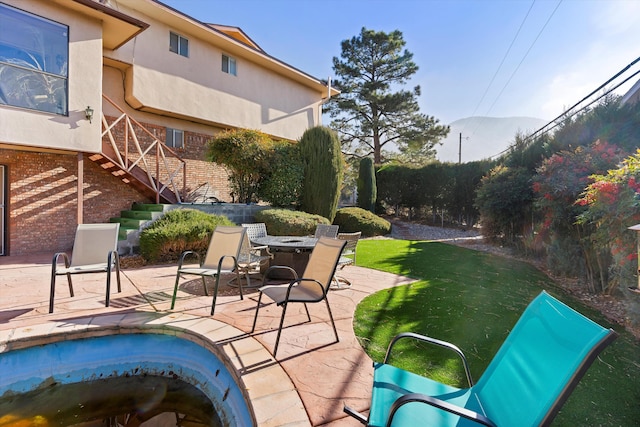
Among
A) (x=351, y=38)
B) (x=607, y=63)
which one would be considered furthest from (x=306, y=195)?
(x=351, y=38)

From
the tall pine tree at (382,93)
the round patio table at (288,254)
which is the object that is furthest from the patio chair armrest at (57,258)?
the tall pine tree at (382,93)

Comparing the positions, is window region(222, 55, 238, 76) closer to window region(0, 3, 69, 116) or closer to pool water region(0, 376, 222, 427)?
window region(0, 3, 69, 116)

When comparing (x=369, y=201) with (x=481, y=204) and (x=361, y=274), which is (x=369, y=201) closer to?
(x=481, y=204)

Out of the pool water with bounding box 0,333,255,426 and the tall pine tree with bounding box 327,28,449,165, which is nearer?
the pool water with bounding box 0,333,255,426

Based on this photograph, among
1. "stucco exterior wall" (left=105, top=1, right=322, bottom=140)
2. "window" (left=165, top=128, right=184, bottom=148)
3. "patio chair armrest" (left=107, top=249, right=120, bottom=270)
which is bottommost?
"patio chair armrest" (left=107, top=249, right=120, bottom=270)

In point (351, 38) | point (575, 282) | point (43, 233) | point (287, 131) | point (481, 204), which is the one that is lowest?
point (575, 282)

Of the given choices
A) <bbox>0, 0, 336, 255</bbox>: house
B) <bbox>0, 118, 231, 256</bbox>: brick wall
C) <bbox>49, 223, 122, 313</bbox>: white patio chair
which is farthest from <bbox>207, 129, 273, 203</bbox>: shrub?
<bbox>49, 223, 122, 313</bbox>: white patio chair

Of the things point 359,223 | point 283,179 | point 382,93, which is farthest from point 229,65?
point 382,93

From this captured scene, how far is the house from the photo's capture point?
7180 mm

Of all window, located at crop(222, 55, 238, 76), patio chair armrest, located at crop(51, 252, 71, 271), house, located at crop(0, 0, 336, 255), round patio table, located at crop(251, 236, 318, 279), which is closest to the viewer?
patio chair armrest, located at crop(51, 252, 71, 271)

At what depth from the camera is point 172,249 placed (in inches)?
308

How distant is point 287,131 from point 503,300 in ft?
42.9

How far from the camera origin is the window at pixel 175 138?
39.8 feet

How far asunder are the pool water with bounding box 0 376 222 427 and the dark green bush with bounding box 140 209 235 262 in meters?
4.72
